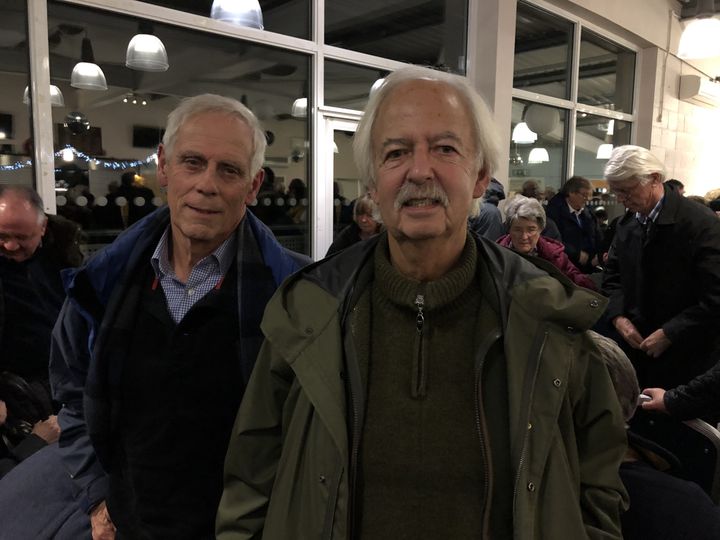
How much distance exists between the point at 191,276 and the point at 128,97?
96.2 inches

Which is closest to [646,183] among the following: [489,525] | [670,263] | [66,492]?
[670,263]

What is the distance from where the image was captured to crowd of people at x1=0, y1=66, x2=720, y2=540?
3.23ft

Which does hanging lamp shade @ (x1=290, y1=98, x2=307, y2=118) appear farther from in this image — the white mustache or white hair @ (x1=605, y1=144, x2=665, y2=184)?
the white mustache

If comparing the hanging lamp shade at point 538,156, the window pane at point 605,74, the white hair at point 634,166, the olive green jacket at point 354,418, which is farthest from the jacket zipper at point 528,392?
the window pane at point 605,74

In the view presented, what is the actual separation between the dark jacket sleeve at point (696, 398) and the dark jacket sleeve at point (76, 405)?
1.69 metres

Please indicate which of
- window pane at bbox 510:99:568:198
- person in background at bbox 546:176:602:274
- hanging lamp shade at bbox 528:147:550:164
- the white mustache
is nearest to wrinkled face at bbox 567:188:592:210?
person in background at bbox 546:176:602:274

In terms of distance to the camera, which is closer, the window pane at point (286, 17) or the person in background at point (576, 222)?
the window pane at point (286, 17)

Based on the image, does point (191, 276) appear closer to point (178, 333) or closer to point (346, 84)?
point (178, 333)

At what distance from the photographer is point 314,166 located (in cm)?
425

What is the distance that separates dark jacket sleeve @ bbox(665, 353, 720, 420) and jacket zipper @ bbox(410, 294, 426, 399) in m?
1.11

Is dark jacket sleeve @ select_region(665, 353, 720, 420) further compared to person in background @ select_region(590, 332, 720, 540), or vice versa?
dark jacket sleeve @ select_region(665, 353, 720, 420)

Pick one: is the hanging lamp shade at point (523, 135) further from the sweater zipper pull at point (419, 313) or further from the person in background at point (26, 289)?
the sweater zipper pull at point (419, 313)

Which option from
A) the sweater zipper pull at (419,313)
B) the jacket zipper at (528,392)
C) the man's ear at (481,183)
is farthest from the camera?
the man's ear at (481,183)

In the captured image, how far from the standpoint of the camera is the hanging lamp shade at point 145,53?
3246mm
